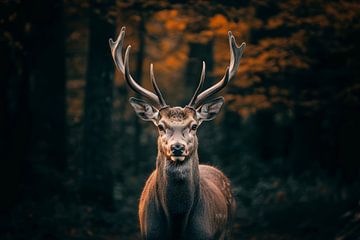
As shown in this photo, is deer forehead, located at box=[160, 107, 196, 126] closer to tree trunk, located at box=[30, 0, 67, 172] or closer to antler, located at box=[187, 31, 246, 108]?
antler, located at box=[187, 31, 246, 108]

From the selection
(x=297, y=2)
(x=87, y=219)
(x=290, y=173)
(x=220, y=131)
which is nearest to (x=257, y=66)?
(x=297, y=2)

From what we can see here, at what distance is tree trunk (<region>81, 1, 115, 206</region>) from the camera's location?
43.3 ft

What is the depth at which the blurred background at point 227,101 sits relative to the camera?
11828 mm

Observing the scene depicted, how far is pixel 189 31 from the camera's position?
14.9 m

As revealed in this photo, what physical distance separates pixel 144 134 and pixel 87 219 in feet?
38.6

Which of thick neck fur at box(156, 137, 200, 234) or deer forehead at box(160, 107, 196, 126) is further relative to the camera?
deer forehead at box(160, 107, 196, 126)

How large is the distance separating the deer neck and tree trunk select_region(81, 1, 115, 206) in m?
5.53

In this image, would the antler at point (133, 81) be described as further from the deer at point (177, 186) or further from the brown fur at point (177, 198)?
the brown fur at point (177, 198)

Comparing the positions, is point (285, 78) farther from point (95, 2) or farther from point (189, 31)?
point (95, 2)

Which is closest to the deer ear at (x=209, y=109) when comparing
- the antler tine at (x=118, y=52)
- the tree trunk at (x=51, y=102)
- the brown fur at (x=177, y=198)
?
the brown fur at (x=177, y=198)

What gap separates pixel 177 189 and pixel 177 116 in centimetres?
93

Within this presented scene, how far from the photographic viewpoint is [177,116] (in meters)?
7.79

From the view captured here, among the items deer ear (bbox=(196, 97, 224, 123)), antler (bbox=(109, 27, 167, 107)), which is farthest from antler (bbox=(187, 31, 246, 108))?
antler (bbox=(109, 27, 167, 107))

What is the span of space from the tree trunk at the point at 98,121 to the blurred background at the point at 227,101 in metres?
0.02
